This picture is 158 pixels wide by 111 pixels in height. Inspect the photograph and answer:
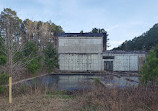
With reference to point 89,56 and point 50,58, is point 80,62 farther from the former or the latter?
point 50,58

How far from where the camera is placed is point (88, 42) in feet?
69.5

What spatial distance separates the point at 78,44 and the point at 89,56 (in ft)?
8.24

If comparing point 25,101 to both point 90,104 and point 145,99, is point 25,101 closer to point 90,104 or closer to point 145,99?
point 90,104

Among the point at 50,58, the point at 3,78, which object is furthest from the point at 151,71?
the point at 50,58

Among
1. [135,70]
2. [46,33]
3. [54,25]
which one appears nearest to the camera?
[135,70]

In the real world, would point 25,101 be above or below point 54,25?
below

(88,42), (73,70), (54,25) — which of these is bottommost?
(73,70)

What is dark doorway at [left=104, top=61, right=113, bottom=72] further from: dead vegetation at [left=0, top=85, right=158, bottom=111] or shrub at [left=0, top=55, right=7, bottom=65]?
shrub at [left=0, top=55, right=7, bottom=65]

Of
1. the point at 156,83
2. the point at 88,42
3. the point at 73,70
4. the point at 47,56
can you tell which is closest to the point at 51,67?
the point at 47,56

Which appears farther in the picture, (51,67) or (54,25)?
(54,25)

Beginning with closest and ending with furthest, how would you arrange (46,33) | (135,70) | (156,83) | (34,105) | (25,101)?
(34,105) < (25,101) < (156,83) < (135,70) < (46,33)

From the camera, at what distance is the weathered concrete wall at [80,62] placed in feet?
67.9

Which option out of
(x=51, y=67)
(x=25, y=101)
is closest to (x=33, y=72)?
(x=51, y=67)

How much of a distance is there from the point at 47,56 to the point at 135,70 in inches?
507
